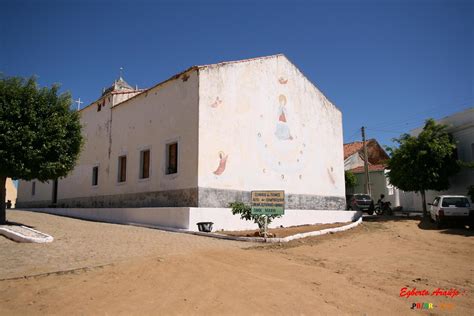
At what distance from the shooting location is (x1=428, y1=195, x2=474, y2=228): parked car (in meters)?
16.8

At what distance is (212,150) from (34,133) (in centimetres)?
666

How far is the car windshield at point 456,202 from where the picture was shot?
17.2 metres

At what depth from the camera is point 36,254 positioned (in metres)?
9.06

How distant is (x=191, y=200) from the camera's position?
1522 cm

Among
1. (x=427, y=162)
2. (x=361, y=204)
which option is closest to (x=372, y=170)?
(x=361, y=204)

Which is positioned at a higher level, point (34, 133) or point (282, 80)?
point (282, 80)

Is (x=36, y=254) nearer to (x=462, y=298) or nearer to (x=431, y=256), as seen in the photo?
(x=462, y=298)

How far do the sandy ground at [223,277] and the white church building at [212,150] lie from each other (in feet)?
13.4

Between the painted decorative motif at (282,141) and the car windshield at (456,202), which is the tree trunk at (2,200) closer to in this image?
the painted decorative motif at (282,141)

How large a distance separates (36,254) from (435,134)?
20.8 m

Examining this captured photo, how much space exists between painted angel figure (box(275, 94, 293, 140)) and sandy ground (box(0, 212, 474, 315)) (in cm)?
801

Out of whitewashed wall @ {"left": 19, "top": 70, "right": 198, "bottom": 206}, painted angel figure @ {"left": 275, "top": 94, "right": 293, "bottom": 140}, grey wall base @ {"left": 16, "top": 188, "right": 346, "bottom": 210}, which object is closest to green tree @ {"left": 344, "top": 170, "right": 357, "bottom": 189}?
grey wall base @ {"left": 16, "top": 188, "right": 346, "bottom": 210}

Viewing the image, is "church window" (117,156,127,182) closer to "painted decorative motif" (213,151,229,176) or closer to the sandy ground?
"painted decorative motif" (213,151,229,176)

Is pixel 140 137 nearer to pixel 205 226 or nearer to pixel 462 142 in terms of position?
pixel 205 226
